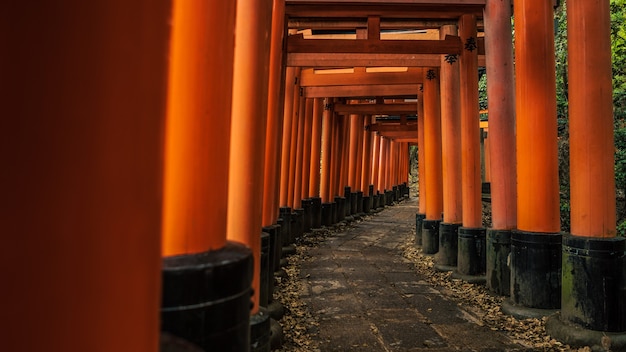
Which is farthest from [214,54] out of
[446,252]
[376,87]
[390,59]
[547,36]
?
[376,87]

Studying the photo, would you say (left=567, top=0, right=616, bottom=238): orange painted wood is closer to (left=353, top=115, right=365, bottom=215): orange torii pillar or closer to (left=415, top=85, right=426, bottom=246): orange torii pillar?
(left=415, top=85, right=426, bottom=246): orange torii pillar

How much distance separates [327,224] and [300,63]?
6.24 m

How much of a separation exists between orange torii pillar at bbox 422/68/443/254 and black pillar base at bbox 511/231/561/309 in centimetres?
407

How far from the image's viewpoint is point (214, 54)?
1.98 metres

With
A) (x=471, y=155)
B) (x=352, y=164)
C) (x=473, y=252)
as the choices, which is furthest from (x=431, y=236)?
(x=352, y=164)

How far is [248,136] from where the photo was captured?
3180 millimetres

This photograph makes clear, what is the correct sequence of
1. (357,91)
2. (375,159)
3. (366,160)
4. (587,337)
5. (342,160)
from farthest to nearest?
1. (375,159)
2. (366,160)
3. (342,160)
4. (357,91)
5. (587,337)

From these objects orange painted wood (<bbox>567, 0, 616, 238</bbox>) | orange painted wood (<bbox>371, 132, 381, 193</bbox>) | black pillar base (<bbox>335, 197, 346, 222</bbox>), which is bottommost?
black pillar base (<bbox>335, 197, 346, 222</bbox>)

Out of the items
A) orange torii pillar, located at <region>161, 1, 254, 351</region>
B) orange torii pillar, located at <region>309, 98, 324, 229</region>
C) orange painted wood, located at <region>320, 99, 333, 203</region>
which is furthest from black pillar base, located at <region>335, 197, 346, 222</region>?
orange torii pillar, located at <region>161, 1, 254, 351</region>

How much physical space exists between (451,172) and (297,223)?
15.2 ft

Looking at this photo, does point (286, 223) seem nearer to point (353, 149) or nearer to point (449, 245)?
point (449, 245)

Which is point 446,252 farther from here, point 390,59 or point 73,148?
point 73,148

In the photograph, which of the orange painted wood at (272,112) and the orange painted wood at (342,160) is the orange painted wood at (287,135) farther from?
the orange painted wood at (342,160)

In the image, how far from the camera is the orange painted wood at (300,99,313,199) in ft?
40.0
